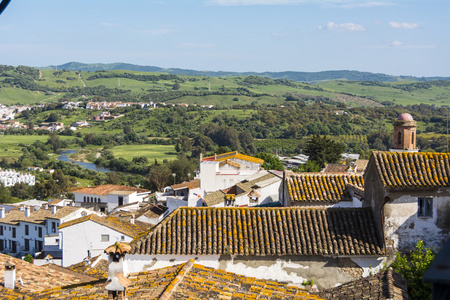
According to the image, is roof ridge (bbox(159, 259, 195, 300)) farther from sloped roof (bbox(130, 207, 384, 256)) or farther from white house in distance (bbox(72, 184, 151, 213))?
white house in distance (bbox(72, 184, 151, 213))

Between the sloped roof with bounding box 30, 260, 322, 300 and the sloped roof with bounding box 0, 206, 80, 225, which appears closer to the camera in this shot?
the sloped roof with bounding box 30, 260, 322, 300

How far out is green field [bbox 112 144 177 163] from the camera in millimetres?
111188

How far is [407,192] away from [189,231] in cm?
525

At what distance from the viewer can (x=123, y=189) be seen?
5628cm

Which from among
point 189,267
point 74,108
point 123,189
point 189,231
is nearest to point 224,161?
point 123,189

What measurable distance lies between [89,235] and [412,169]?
1959 centimetres

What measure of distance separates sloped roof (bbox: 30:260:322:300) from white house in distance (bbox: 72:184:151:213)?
41.3 meters

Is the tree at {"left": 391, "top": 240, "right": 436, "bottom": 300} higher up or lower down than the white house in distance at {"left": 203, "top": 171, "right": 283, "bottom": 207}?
higher up

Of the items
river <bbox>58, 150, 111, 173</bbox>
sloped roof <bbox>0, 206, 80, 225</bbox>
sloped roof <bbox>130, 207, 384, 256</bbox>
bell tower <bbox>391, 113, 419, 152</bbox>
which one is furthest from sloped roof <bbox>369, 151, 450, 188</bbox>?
river <bbox>58, 150, 111, 173</bbox>

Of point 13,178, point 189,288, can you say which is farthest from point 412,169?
point 13,178

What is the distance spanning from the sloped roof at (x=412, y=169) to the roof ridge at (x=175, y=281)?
549 cm

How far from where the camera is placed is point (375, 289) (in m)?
9.48

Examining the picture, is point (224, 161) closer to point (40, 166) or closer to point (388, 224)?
point (388, 224)

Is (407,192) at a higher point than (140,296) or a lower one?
higher
